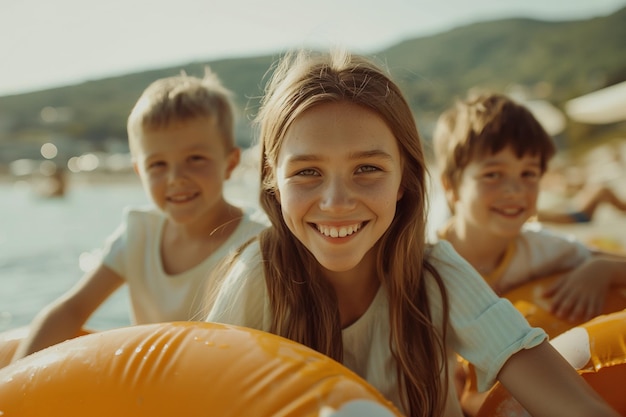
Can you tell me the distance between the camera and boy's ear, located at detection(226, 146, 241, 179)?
91.8 inches

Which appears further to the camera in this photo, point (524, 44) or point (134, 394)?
point (524, 44)

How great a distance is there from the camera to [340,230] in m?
1.35

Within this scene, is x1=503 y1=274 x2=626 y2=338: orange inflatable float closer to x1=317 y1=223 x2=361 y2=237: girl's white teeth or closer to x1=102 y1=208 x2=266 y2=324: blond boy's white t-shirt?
x1=317 y1=223 x2=361 y2=237: girl's white teeth

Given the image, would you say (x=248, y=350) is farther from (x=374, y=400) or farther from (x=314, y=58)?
(x=314, y=58)

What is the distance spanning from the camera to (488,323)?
4.44ft

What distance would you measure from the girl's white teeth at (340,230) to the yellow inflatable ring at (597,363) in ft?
1.73

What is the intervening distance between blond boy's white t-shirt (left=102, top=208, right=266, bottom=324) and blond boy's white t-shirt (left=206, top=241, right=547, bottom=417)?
564 millimetres

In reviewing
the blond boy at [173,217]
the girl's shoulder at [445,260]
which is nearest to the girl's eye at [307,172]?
the girl's shoulder at [445,260]

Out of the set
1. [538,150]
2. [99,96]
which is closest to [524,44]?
[99,96]

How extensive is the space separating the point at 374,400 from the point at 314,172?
541mm

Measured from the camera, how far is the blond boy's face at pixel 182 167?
211 cm

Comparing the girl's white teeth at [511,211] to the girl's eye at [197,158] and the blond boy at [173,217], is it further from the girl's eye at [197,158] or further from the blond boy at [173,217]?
the girl's eye at [197,158]

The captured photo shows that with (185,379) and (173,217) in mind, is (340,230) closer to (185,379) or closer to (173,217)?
(185,379)

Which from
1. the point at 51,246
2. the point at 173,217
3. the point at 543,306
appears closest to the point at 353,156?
the point at 543,306
